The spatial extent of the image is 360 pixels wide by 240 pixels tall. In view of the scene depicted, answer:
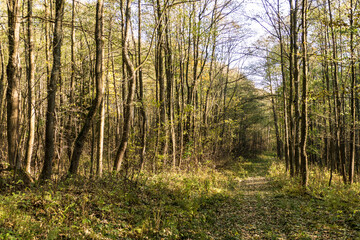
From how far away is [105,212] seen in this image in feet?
17.4

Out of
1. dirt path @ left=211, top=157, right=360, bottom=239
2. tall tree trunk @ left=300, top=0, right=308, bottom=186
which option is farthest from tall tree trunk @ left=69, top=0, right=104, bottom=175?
tall tree trunk @ left=300, top=0, right=308, bottom=186

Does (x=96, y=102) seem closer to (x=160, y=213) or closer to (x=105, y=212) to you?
(x=105, y=212)

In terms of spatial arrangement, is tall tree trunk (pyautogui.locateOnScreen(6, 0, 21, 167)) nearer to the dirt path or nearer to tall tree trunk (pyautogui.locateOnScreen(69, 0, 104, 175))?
tall tree trunk (pyautogui.locateOnScreen(69, 0, 104, 175))

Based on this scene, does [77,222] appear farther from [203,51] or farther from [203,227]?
[203,51]

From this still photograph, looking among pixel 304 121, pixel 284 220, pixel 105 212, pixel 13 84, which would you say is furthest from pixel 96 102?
pixel 304 121

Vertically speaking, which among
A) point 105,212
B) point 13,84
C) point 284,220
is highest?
point 13,84

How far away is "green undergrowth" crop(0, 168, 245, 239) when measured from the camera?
405 cm

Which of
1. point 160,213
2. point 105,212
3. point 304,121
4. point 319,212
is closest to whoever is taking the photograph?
point 105,212

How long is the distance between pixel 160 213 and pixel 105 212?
1341 millimetres

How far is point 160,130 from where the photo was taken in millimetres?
11570

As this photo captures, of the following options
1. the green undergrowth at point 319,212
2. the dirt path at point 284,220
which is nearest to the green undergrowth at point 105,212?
the dirt path at point 284,220

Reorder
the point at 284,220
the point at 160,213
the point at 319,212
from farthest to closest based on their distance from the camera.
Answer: the point at 319,212 < the point at 284,220 < the point at 160,213

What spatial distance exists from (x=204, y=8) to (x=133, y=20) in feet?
13.1

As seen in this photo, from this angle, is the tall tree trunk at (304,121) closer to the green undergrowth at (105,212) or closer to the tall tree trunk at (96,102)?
the green undergrowth at (105,212)
